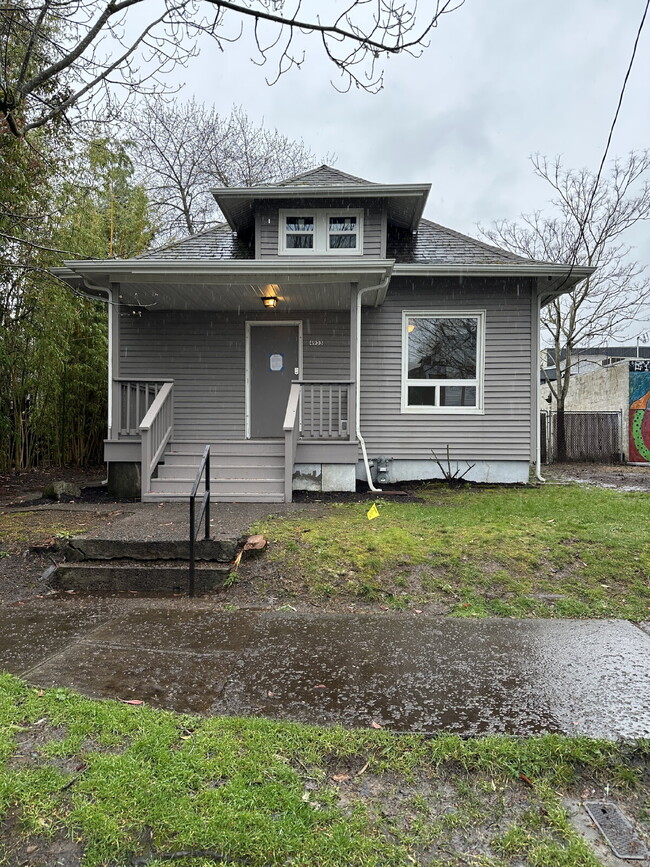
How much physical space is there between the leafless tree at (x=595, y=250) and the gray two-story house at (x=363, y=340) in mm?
8609

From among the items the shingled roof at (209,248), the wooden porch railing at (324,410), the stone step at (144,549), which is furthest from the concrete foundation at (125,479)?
the shingled roof at (209,248)

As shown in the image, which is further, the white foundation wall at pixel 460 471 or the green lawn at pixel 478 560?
the white foundation wall at pixel 460 471

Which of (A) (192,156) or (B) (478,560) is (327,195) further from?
(A) (192,156)

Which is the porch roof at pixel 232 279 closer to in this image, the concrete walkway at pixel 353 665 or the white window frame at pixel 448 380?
the white window frame at pixel 448 380

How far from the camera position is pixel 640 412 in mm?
16625

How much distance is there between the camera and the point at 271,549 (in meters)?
4.59

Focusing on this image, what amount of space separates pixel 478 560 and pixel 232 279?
5.22 m

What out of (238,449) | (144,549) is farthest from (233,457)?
(144,549)

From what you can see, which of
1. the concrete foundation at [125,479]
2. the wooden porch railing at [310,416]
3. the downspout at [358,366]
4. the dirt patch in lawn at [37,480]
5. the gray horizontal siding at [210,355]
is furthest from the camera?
the gray horizontal siding at [210,355]

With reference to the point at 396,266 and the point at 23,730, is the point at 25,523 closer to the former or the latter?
the point at 23,730

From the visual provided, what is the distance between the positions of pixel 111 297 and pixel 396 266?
175 inches

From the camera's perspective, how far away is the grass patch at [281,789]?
5.09ft

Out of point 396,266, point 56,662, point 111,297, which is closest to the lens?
point 56,662

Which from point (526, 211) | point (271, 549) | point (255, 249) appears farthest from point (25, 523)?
point (526, 211)
